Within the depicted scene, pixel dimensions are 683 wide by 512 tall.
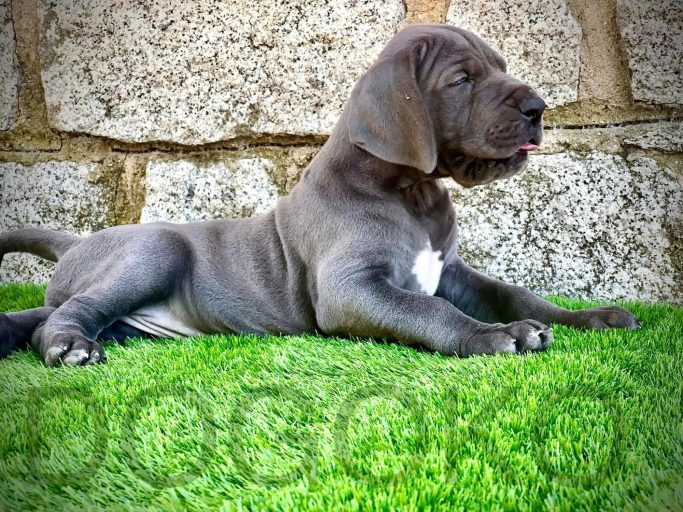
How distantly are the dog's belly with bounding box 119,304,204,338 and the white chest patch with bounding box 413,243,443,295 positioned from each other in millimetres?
1004

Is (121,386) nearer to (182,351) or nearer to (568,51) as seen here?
(182,351)

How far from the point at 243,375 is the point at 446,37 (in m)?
→ 1.48

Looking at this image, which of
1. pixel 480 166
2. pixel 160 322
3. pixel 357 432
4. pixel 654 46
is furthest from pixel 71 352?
pixel 654 46

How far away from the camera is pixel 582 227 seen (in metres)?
3.30

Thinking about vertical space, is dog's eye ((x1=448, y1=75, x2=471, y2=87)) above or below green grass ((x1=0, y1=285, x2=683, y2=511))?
above

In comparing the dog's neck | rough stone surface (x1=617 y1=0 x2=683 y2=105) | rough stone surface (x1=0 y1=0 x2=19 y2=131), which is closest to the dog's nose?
the dog's neck

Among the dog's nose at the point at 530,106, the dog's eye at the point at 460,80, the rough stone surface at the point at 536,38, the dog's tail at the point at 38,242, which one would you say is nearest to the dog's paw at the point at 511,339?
the dog's nose at the point at 530,106

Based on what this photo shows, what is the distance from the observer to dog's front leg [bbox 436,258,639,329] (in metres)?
2.50

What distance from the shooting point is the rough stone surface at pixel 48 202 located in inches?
153

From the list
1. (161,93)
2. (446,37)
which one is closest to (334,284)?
(446,37)

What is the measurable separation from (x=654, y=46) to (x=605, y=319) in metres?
1.49

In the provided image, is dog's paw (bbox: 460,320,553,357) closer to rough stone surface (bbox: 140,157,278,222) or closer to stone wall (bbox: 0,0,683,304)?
stone wall (bbox: 0,0,683,304)

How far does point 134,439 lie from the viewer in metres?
1.58

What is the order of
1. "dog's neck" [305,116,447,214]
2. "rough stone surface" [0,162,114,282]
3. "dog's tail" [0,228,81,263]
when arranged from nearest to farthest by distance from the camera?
1. "dog's neck" [305,116,447,214]
2. "dog's tail" [0,228,81,263]
3. "rough stone surface" [0,162,114,282]
